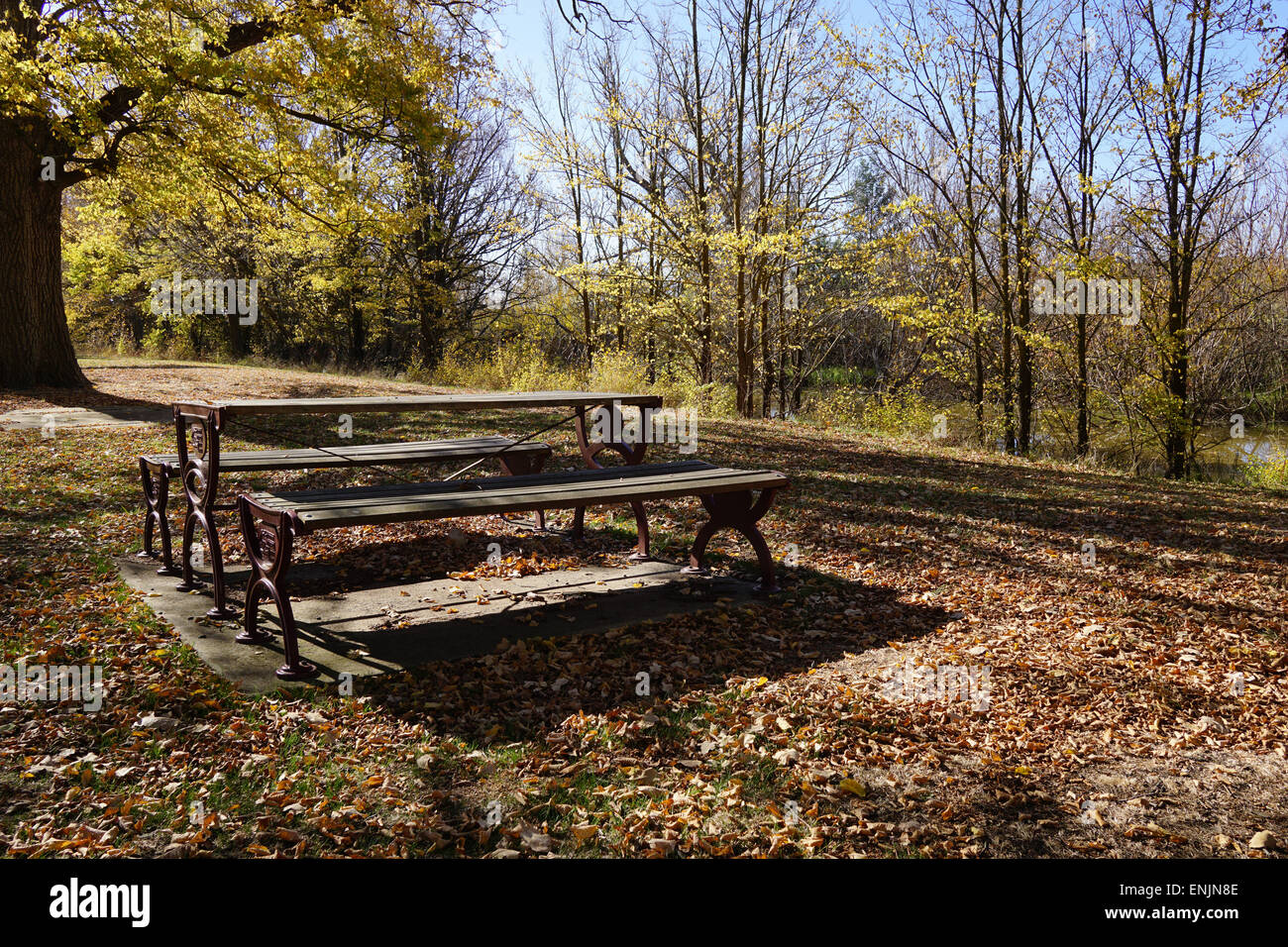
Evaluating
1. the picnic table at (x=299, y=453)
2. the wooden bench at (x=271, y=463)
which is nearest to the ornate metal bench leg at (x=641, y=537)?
the picnic table at (x=299, y=453)

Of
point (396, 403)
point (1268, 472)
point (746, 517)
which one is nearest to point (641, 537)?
point (746, 517)

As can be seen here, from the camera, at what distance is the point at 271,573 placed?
3.71m

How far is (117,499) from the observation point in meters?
6.56

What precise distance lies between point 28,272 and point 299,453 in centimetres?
990

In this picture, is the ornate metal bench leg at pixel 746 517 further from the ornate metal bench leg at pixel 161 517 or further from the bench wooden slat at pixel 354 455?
the ornate metal bench leg at pixel 161 517

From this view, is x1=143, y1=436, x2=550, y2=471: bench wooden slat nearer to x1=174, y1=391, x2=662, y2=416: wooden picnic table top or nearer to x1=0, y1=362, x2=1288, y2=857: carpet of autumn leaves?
x1=174, y1=391, x2=662, y2=416: wooden picnic table top

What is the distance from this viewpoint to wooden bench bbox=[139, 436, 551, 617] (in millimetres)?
4754

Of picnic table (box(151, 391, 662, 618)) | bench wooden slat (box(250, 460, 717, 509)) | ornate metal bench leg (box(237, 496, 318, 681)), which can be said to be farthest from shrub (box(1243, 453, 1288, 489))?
ornate metal bench leg (box(237, 496, 318, 681))

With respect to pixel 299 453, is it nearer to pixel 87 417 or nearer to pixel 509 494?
pixel 509 494

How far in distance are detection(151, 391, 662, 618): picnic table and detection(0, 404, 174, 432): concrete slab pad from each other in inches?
182

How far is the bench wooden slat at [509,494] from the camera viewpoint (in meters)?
3.67

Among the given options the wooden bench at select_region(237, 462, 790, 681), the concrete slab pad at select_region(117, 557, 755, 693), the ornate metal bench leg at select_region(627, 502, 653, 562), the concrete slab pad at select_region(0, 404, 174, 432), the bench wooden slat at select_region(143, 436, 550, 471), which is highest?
the concrete slab pad at select_region(0, 404, 174, 432)

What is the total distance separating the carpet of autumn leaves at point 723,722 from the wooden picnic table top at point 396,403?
1037 mm

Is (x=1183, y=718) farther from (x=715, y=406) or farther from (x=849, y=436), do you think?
(x=715, y=406)
